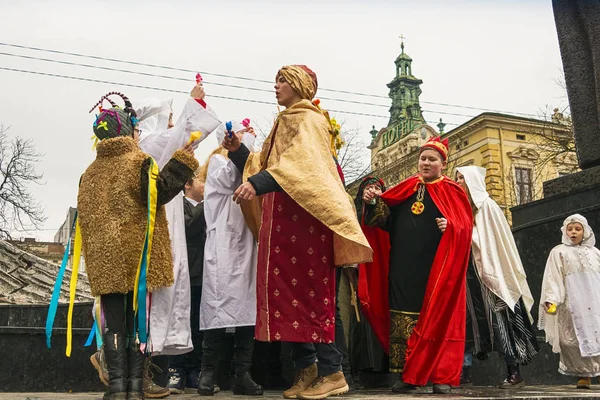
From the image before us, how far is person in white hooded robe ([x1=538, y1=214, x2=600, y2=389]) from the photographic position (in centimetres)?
675

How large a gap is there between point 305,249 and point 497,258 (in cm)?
238

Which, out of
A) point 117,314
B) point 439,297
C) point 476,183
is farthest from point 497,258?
point 117,314

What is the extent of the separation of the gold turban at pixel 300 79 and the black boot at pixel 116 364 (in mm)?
2058

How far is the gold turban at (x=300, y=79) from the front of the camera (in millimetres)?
4887

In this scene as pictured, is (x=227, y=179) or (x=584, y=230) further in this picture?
(x=584, y=230)

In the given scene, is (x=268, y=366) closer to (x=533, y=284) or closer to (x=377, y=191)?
(x=377, y=191)

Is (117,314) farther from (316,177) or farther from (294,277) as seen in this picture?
(316,177)

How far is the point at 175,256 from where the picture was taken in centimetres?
483

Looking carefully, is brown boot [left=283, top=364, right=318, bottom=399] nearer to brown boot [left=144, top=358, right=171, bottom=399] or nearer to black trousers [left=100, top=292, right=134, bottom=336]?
brown boot [left=144, top=358, right=171, bottom=399]

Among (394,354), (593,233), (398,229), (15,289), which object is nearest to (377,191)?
(398,229)

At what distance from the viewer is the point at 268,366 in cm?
599

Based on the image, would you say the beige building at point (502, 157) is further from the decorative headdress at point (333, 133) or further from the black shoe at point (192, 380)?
the decorative headdress at point (333, 133)

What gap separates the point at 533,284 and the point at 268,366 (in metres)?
3.54

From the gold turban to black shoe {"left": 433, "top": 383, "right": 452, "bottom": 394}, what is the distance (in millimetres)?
2251
